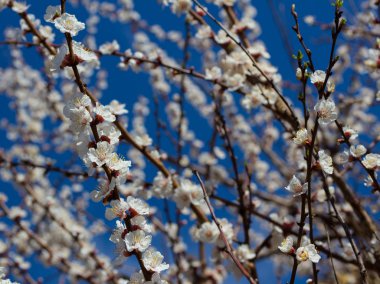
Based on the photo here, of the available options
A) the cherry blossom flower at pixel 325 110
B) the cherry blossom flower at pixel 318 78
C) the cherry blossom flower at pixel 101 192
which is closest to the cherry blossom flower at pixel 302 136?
the cherry blossom flower at pixel 325 110

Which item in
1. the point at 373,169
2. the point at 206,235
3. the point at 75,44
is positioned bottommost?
the point at 373,169

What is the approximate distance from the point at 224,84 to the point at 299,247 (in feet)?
6.05

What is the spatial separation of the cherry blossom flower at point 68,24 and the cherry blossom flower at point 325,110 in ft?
3.28

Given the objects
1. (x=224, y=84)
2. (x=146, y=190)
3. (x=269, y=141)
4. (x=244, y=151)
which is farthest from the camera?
(x=244, y=151)

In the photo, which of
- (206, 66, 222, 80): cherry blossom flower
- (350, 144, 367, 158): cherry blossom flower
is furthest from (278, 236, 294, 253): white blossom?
(206, 66, 222, 80): cherry blossom flower

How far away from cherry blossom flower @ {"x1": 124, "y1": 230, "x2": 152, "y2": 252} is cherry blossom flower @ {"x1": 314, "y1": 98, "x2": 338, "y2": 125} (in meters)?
0.81

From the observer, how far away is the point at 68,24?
1.82 metres

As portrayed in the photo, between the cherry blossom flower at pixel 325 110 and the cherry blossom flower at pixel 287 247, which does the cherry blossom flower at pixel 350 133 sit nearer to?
the cherry blossom flower at pixel 325 110

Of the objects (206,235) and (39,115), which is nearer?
(206,235)

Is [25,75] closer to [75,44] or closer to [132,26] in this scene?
[132,26]

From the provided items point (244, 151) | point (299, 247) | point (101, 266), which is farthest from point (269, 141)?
Answer: point (299, 247)

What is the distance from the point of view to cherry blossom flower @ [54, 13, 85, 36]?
71.0 inches

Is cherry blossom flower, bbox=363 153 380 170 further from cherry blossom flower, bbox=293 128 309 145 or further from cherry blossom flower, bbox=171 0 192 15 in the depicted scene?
cherry blossom flower, bbox=171 0 192 15

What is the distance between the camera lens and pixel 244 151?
6.96m
